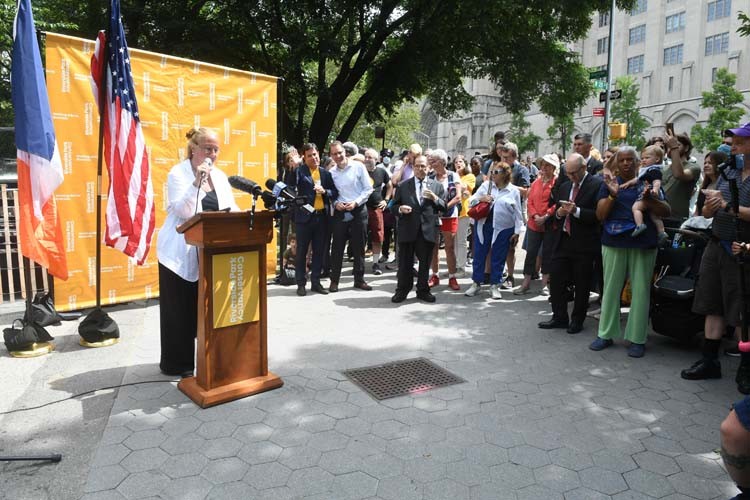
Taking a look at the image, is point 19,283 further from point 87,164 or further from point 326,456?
point 326,456

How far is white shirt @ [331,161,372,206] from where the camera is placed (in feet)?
28.0

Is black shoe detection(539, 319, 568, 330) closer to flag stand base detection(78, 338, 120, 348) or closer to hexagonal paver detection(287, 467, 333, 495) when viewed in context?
hexagonal paver detection(287, 467, 333, 495)

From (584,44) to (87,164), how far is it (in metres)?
74.0

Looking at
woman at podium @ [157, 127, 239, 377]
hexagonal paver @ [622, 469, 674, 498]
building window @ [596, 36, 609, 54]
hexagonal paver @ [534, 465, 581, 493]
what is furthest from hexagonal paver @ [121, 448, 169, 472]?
building window @ [596, 36, 609, 54]

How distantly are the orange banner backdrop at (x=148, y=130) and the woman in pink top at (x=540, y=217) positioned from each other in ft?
13.1

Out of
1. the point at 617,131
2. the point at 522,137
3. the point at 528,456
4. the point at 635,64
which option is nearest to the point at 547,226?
the point at 528,456

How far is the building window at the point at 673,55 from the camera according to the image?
189 ft

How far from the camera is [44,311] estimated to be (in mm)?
6223

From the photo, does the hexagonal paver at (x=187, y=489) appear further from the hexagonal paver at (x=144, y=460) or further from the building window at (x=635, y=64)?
the building window at (x=635, y=64)

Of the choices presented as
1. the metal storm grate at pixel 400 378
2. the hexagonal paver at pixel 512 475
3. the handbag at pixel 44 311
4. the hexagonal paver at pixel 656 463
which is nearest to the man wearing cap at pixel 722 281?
the hexagonal paver at pixel 656 463

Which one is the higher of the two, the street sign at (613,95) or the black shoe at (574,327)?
the street sign at (613,95)

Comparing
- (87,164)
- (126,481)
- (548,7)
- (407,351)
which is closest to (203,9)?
(548,7)

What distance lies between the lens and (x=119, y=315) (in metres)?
6.92

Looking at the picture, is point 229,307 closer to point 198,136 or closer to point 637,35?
point 198,136
